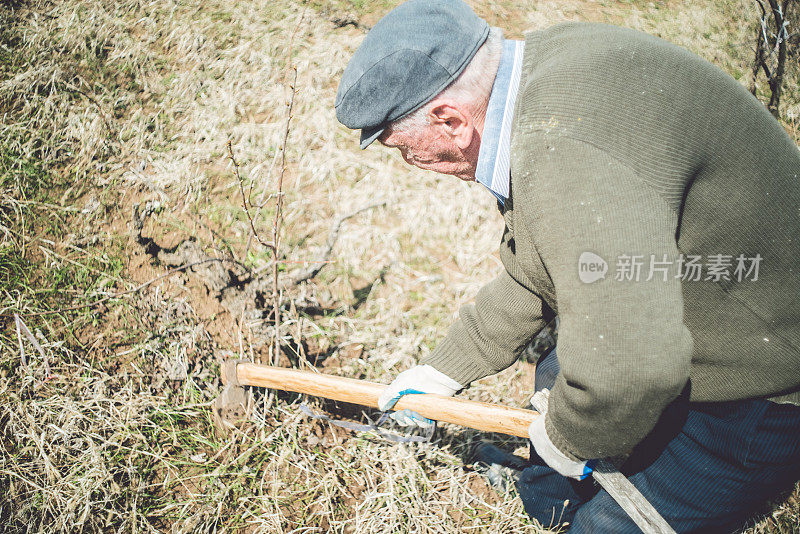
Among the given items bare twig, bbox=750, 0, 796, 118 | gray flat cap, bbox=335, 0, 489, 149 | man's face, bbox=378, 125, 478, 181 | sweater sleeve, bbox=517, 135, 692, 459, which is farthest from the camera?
bare twig, bbox=750, 0, 796, 118

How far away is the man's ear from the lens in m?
1.50

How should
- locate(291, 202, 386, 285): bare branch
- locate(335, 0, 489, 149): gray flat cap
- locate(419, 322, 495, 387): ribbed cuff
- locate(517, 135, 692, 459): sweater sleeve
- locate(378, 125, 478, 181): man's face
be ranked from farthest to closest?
locate(291, 202, 386, 285): bare branch → locate(419, 322, 495, 387): ribbed cuff → locate(378, 125, 478, 181): man's face → locate(335, 0, 489, 149): gray flat cap → locate(517, 135, 692, 459): sweater sleeve

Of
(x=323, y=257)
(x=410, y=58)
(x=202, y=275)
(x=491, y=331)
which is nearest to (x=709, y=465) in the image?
(x=491, y=331)

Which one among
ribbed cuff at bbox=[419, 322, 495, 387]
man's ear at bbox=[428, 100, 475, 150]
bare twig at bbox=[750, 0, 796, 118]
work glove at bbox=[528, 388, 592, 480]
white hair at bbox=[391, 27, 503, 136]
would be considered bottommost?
ribbed cuff at bbox=[419, 322, 495, 387]

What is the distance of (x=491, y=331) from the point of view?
208 cm

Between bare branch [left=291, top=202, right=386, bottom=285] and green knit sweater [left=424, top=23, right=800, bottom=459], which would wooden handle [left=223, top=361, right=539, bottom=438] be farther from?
bare branch [left=291, top=202, right=386, bottom=285]

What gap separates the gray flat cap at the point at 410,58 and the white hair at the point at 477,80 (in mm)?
20

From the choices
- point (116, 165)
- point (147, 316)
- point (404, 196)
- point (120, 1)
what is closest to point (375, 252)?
point (404, 196)

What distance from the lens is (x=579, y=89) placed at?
4.00 feet

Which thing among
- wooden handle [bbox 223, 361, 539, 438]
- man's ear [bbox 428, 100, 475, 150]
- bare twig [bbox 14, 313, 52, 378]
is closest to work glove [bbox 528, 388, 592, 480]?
wooden handle [bbox 223, 361, 539, 438]

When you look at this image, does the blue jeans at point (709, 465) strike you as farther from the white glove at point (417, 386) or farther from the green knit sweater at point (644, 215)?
the white glove at point (417, 386)

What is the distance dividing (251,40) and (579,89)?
379 cm

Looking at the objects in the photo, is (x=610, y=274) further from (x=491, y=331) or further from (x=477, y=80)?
A: (x=491, y=331)

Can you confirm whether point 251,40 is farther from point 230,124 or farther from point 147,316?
point 147,316
